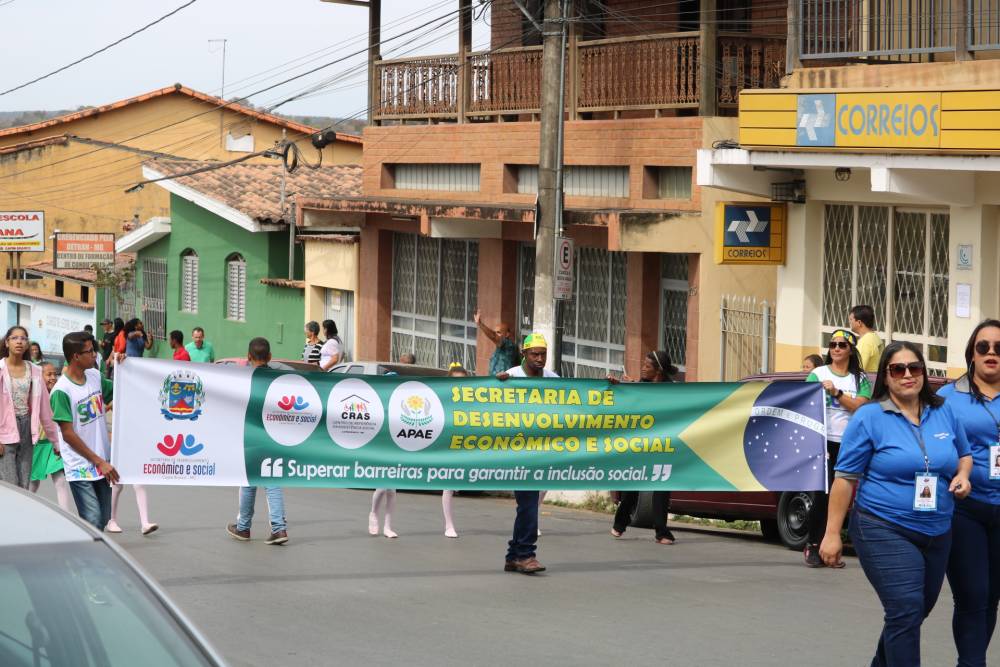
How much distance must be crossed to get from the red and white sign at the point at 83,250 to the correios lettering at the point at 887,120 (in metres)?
29.3

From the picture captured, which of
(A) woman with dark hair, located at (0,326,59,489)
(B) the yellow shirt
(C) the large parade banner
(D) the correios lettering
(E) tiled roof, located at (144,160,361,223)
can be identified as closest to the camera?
(A) woman with dark hair, located at (0,326,59,489)

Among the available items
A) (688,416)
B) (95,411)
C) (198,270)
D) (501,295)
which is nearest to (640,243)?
(501,295)

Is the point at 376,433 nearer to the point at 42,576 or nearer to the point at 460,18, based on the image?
the point at 42,576

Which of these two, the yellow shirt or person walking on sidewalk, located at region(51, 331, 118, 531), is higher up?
the yellow shirt

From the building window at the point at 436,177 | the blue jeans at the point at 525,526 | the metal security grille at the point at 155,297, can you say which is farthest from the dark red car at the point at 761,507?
the metal security grille at the point at 155,297

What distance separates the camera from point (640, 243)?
19.2m

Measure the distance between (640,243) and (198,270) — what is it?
18.5 metres

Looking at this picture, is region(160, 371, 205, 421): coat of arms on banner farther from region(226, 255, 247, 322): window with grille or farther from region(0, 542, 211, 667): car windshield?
region(226, 255, 247, 322): window with grille

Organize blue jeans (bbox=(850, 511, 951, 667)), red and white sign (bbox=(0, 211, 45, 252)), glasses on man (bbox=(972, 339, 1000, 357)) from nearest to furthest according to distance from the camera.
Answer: blue jeans (bbox=(850, 511, 951, 667)) < glasses on man (bbox=(972, 339, 1000, 357)) < red and white sign (bbox=(0, 211, 45, 252))

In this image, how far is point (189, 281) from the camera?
36062 millimetres

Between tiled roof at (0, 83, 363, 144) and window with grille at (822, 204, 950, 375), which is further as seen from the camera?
tiled roof at (0, 83, 363, 144)

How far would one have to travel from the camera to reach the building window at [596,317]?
2111cm

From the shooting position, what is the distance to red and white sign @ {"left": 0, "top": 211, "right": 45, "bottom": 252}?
44750mm

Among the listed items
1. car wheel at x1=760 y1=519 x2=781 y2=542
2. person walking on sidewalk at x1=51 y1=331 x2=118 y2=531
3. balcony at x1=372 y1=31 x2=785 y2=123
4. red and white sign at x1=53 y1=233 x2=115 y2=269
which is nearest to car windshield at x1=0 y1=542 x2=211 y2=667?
person walking on sidewalk at x1=51 y1=331 x2=118 y2=531
